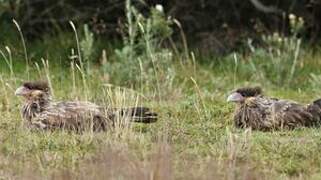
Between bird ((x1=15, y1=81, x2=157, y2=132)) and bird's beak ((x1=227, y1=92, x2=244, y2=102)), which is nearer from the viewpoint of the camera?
bird ((x1=15, y1=81, x2=157, y2=132))

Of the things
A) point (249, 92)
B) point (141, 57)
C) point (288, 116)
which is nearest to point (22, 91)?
point (249, 92)

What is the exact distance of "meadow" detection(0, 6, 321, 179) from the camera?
671 centimetres

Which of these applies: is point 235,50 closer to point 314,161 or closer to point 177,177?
point 314,161

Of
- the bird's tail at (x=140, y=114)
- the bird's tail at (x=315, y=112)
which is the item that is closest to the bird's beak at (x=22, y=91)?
the bird's tail at (x=140, y=114)

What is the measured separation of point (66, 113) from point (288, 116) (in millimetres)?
1838

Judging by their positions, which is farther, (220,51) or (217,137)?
(220,51)

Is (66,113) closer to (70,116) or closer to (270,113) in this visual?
(70,116)

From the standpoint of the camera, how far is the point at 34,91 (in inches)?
343

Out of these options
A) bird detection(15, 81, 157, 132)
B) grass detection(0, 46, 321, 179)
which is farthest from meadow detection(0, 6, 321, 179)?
bird detection(15, 81, 157, 132)

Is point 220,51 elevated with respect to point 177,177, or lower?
elevated

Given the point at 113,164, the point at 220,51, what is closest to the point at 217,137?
the point at 113,164

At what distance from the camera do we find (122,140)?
7590 millimetres

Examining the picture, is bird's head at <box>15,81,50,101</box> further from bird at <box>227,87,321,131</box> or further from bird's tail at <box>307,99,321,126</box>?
bird's tail at <box>307,99,321,126</box>

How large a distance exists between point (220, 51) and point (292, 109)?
5728mm
